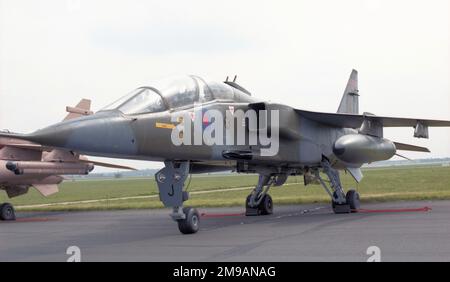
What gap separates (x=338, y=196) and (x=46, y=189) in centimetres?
1085

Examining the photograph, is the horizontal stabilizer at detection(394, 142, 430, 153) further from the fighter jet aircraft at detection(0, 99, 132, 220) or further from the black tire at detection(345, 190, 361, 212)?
the fighter jet aircraft at detection(0, 99, 132, 220)

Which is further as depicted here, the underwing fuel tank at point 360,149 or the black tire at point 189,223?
the underwing fuel tank at point 360,149

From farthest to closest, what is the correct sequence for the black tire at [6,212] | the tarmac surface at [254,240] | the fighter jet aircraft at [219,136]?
the black tire at [6,212], the fighter jet aircraft at [219,136], the tarmac surface at [254,240]

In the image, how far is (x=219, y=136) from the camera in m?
11.1

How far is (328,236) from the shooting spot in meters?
9.18

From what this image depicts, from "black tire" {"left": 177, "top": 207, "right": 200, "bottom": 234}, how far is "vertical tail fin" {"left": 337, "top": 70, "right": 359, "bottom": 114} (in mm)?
9987

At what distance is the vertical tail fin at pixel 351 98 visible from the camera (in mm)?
18969

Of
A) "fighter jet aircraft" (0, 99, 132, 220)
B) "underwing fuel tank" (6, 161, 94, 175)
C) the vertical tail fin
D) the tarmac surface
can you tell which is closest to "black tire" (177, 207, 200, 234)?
the tarmac surface

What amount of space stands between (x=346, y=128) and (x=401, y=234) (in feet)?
24.5

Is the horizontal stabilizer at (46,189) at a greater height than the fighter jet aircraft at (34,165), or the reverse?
the fighter jet aircraft at (34,165)

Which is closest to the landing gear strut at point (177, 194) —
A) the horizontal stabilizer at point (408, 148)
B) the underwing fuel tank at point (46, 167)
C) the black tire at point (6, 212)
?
the underwing fuel tank at point (46, 167)

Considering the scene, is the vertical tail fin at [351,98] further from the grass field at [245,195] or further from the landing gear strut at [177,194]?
the landing gear strut at [177,194]
